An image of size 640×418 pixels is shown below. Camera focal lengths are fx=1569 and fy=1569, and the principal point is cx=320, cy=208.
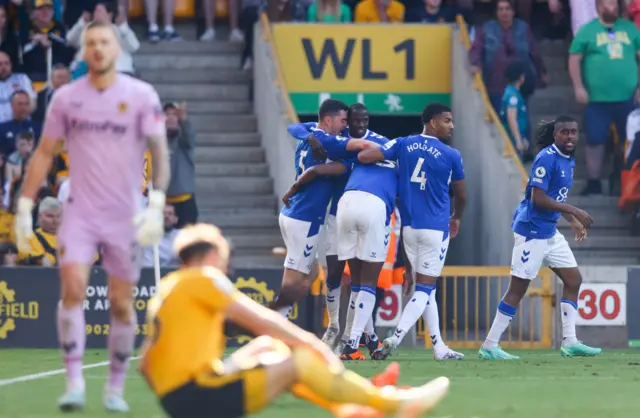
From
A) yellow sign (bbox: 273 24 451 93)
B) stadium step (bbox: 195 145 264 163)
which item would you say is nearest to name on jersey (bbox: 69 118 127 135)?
stadium step (bbox: 195 145 264 163)

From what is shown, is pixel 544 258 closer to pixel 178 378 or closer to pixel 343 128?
pixel 343 128

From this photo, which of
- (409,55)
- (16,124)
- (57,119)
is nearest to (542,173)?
(57,119)

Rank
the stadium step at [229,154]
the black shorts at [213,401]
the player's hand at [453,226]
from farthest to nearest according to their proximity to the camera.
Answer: the stadium step at [229,154] → the player's hand at [453,226] → the black shorts at [213,401]

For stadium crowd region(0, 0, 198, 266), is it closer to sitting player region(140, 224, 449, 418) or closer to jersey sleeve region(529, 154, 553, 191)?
jersey sleeve region(529, 154, 553, 191)

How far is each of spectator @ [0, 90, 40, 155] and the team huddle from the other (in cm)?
682

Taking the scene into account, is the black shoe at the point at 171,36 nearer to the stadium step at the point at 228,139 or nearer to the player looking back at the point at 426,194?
the stadium step at the point at 228,139

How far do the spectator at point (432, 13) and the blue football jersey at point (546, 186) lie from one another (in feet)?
31.1

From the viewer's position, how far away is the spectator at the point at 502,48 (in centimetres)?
2214

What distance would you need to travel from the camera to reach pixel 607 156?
73.5ft

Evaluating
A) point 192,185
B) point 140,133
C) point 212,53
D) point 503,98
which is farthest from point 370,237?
point 212,53

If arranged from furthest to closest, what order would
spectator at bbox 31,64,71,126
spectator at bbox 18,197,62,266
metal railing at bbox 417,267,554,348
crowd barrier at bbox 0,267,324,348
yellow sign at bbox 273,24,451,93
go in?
yellow sign at bbox 273,24,451,93, spectator at bbox 31,64,71,126, metal railing at bbox 417,267,554,348, spectator at bbox 18,197,62,266, crowd barrier at bbox 0,267,324,348

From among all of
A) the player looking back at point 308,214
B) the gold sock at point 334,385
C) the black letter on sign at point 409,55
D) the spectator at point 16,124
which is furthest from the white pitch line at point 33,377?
the black letter on sign at point 409,55

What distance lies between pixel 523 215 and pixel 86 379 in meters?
4.72

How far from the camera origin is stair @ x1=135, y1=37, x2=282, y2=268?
853 inches
